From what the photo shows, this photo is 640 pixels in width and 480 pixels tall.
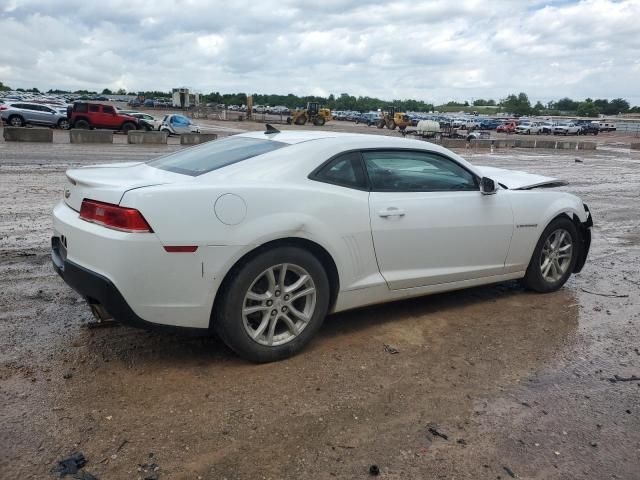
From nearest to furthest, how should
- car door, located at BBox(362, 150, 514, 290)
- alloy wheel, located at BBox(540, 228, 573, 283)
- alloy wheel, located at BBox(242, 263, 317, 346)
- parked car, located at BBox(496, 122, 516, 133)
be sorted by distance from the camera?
alloy wheel, located at BBox(242, 263, 317, 346), car door, located at BBox(362, 150, 514, 290), alloy wheel, located at BBox(540, 228, 573, 283), parked car, located at BBox(496, 122, 516, 133)

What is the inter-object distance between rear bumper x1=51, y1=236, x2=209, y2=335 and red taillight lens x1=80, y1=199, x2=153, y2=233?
0.99ft

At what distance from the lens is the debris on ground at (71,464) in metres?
2.60

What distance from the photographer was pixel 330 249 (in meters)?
3.85

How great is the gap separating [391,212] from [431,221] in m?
0.41

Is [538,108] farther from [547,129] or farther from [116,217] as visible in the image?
[116,217]

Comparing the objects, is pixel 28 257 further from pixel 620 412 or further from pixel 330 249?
pixel 620 412

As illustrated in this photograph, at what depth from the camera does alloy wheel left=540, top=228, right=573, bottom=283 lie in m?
5.41

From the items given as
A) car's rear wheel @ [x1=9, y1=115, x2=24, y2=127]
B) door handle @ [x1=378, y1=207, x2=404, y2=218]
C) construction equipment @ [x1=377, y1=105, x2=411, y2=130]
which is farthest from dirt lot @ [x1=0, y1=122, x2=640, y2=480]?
construction equipment @ [x1=377, y1=105, x2=411, y2=130]

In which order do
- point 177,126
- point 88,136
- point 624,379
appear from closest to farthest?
point 624,379 < point 88,136 < point 177,126

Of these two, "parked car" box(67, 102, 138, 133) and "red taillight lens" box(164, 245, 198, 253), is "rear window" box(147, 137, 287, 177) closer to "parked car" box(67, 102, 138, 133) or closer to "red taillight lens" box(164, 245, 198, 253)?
"red taillight lens" box(164, 245, 198, 253)

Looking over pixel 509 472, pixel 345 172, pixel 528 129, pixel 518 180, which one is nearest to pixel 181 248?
pixel 345 172

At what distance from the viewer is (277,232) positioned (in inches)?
141

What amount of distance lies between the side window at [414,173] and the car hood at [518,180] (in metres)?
0.64

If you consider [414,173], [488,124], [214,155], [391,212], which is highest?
[488,124]
